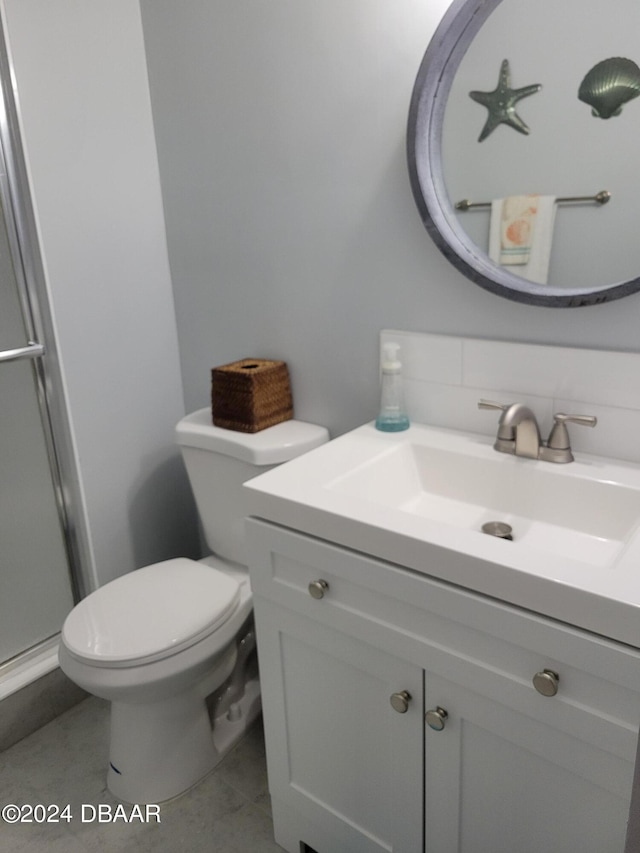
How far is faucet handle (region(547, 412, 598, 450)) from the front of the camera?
122 centimetres

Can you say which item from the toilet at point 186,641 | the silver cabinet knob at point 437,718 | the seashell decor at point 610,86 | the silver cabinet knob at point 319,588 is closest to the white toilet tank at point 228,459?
the toilet at point 186,641

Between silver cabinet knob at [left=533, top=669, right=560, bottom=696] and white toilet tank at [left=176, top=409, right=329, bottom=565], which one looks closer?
silver cabinet knob at [left=533, top=669, right=560, bottom=696]

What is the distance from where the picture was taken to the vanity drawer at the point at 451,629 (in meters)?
0.85

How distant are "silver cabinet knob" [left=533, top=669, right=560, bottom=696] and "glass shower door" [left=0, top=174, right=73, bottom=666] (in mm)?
1426

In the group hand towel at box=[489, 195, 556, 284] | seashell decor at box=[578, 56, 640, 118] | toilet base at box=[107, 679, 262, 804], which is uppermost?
seashell decor at box=[578, 56, 640, 118]

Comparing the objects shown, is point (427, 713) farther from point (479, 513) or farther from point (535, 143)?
point (535, 143)

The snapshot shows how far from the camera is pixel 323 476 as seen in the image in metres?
1.22

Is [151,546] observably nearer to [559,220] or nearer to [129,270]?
[129,270]

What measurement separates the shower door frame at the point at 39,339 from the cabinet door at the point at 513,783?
1211 millimetres

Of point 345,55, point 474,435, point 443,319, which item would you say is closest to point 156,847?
point 474,435

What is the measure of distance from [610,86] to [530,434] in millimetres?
617

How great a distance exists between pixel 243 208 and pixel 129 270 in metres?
0.39

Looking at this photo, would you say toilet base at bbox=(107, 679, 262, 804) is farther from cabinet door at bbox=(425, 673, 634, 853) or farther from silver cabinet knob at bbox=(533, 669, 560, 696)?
silver cabinet knob at bbox=(533, 669, 560, 696)

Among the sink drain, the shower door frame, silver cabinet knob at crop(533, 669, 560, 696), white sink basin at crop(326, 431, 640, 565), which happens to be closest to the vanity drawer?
silver cabinet knob at crop(533, 669, 560, 696)
